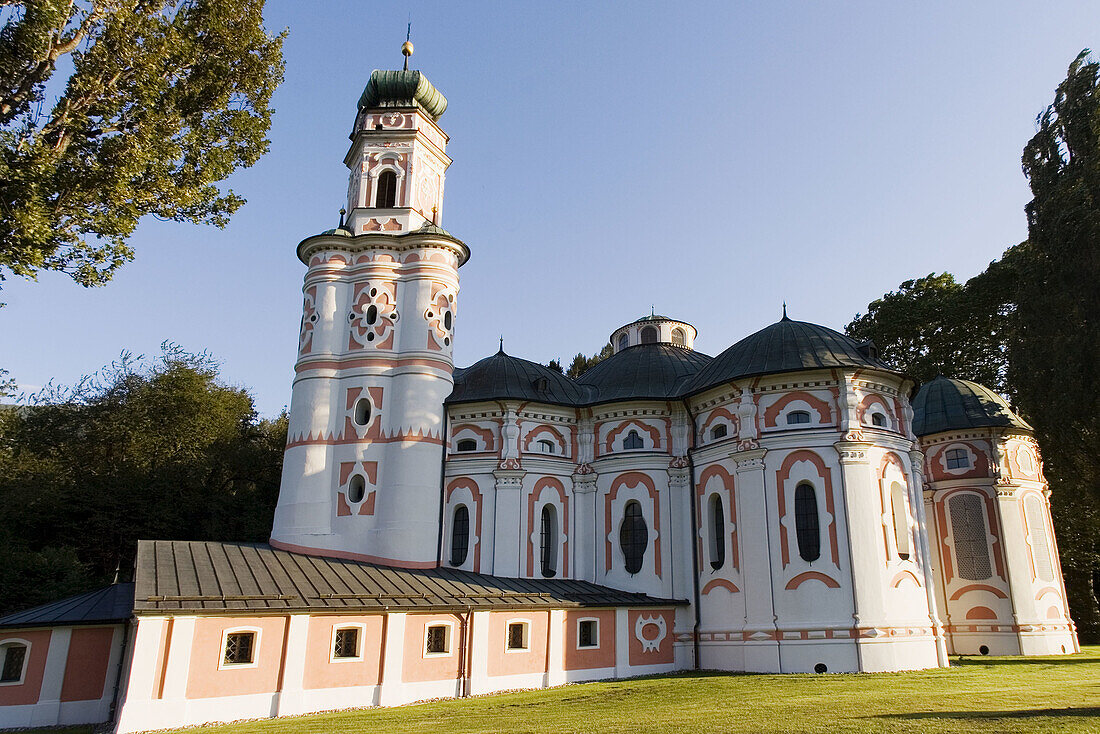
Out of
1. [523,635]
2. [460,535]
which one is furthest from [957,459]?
[460,535]

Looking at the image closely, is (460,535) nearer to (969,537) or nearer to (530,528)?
(530,528)

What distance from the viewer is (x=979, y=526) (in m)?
30.4

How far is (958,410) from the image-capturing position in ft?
104

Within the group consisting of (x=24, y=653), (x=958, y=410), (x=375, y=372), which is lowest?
(x=24, y=653)

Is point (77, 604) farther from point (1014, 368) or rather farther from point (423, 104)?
point (1014, 368)

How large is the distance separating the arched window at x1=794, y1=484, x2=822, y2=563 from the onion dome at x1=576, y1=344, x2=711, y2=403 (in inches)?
255

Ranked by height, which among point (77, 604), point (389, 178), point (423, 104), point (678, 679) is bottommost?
point (678, 679)

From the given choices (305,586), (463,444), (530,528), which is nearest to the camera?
(305,586)

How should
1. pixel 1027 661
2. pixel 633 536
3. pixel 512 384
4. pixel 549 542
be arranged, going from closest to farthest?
pixel 1027 661 → pixel 633 536 → pixel 549 542 → pixel 512 384

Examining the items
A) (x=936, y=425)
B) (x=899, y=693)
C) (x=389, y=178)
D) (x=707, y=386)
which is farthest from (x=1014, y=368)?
(x=389, y=178)

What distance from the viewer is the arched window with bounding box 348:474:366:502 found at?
2678 centimetres

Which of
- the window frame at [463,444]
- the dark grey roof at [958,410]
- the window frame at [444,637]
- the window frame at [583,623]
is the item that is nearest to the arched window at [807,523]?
the window frame at [583,623]

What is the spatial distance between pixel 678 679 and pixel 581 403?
11.2 metres

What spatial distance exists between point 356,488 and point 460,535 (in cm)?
419
